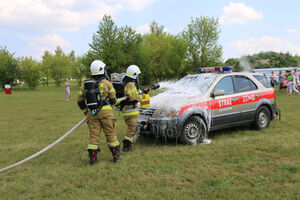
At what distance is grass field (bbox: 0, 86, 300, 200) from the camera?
3.67 m

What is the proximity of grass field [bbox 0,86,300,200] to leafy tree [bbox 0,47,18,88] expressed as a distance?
44.1 m

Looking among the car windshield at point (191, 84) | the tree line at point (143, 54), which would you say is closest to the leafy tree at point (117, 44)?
the tree line at point (143, 54)

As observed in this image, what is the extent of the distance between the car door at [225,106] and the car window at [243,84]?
0.60 feet

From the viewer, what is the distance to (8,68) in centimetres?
4597

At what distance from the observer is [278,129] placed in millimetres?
7289

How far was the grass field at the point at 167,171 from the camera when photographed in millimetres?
3670

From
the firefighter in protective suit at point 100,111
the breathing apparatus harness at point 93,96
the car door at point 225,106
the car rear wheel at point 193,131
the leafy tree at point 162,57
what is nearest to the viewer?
the breathing apparatus harness at point 93,96

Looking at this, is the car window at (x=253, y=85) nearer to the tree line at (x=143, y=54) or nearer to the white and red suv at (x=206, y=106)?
the white and red suv at (x=206, y=106)

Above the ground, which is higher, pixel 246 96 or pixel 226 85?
pixel 226 85

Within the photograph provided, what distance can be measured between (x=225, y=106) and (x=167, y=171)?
2.72 meters

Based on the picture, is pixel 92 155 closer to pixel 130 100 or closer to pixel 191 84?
pixel 130 100

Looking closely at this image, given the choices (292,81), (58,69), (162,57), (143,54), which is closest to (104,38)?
(143,54)

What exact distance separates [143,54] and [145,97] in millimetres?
41403

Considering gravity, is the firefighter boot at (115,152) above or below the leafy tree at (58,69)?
below
